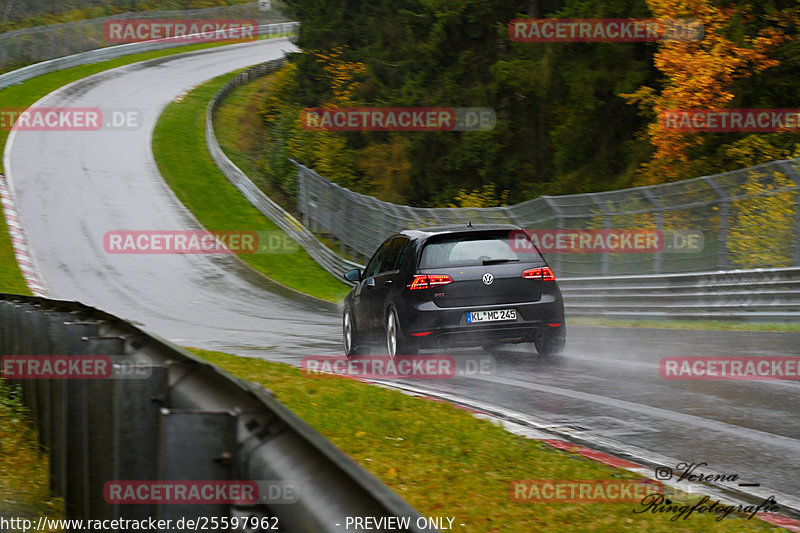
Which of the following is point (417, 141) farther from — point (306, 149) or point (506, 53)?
point (306, 149)

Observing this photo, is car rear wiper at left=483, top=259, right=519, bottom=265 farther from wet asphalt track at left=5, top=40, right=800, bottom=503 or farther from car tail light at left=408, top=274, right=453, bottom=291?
wet asphalt track at left=5, top=40, right=800, bottom=503

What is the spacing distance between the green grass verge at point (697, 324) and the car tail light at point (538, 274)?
4277mm

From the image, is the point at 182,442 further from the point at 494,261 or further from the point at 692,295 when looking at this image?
the point at 692,295

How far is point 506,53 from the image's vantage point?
36.7m

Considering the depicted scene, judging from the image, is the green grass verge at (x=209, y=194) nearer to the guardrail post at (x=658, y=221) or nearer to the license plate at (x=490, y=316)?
the guardrail post at (x=658, y=221)

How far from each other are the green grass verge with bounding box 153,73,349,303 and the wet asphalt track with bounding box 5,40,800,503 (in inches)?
32.5

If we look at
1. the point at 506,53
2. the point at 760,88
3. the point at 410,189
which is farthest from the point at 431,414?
the point at 410,189

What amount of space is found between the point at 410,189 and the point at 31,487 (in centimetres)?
3462

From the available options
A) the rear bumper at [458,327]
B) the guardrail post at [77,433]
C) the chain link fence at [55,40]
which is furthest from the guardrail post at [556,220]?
the chain link fence at [55,40]

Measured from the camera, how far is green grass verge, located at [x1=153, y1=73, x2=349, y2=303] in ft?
111

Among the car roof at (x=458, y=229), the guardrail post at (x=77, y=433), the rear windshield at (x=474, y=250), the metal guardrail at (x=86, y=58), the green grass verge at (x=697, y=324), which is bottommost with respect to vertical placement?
the green grass verge at (x=697, y=324)

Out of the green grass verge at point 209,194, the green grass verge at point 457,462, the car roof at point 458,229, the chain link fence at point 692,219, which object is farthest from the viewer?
Answer: the green grass verge at point 209,194

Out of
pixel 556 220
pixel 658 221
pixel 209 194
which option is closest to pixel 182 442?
pixel 658 221

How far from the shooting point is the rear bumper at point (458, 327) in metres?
11.6
